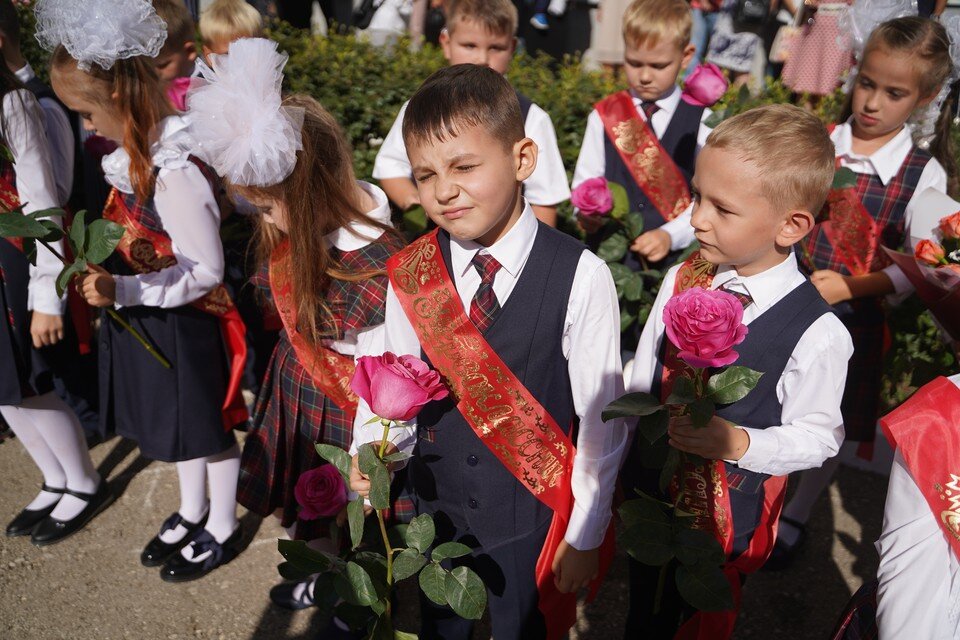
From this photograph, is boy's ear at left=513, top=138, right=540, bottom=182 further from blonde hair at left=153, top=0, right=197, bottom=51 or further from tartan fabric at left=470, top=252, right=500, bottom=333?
blonde hair at left=153, top=0, right=197, bottom=51

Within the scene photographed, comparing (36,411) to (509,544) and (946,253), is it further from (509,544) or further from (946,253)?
(946,253)

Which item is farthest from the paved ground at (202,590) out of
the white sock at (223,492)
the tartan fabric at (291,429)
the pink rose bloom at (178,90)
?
the pink rose bloom at (178,90)

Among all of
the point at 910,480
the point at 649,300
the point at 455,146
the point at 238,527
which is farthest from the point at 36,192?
the point at 910,480

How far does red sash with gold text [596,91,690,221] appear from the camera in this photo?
2.80 metres

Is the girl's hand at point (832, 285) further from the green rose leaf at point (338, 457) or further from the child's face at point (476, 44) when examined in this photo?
the green rose leaf at point (338, 457)

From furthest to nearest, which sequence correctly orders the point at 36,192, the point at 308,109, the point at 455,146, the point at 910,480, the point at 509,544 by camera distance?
the point at 36,192, the point at 308,109, the point at 509,544, the point at 455,146, the point at 910,480

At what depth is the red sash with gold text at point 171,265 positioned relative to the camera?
2289 mm

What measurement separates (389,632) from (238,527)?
4.44ft

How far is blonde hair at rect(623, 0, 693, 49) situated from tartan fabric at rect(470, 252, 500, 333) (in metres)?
1.49

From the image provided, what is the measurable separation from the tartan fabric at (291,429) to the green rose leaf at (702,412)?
93cm

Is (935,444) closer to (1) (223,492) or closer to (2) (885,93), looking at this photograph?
Answer: (2) (885,93)

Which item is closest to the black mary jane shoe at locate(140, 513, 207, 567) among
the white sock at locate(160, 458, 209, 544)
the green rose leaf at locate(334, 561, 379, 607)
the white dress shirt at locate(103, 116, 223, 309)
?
the white sock at locate(160, 458, 209, 544)

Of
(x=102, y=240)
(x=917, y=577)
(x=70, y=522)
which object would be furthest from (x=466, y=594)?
(x=70, y=522)

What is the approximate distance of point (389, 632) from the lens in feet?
5.44
